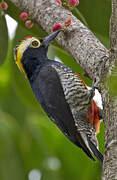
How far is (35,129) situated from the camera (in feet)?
13.5

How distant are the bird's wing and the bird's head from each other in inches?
13.5

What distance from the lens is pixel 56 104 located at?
346 cm

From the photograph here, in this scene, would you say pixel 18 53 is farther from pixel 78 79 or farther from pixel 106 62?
pixel 106 62

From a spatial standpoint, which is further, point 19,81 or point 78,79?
point 19,81

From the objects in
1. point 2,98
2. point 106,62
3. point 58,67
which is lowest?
Answer: point 2,98

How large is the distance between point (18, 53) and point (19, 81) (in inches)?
13.2

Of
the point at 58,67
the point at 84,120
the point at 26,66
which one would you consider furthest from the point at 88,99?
the point at 26,66

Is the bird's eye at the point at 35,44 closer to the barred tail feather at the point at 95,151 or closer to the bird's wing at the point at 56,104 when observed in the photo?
the bird's wing at the point at 56,104

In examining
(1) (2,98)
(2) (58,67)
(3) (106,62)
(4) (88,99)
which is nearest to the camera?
(3) (106,62)

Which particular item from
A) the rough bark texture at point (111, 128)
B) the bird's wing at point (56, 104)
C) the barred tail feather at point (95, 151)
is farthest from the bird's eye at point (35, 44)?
the rough bark texture at point (111, 128)

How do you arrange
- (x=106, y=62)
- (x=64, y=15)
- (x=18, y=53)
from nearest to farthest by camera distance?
(x=106, y=62) → (x=64, y=15) → (x=18, y=53)

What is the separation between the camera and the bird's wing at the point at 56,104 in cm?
340

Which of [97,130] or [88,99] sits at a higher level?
[88,99]

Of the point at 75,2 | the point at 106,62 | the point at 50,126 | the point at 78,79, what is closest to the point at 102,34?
the point at 78,79
